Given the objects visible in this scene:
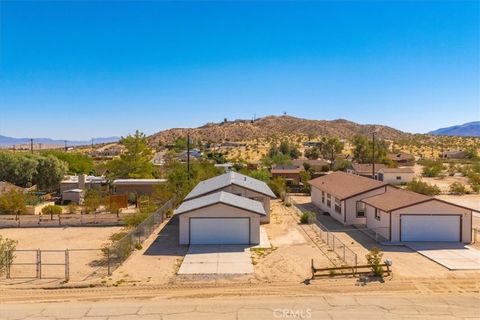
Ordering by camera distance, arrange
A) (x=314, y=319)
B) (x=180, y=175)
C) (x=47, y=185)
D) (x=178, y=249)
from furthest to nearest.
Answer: (x=47, y=185), (x=180, y=175), (x=178, y=249), (x=314, y=319)

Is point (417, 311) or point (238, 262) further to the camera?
point (238, 262)

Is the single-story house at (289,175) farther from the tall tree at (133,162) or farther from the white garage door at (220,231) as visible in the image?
the white garage door at (220,231)

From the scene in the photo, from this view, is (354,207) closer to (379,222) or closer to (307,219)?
(307,219)

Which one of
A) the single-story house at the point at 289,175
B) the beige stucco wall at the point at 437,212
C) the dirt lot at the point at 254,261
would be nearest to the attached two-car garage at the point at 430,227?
the beige stucco wall at the point at 437,212

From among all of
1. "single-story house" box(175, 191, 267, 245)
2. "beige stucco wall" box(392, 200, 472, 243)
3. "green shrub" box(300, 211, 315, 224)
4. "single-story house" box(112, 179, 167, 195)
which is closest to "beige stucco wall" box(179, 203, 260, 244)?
"single-story house" box(175, 191, 267, 245)

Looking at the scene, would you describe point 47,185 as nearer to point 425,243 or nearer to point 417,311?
point 425,243

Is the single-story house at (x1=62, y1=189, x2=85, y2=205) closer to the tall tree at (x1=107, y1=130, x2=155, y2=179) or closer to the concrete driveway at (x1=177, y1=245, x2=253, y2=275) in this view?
the tall tree at (x1=107, y1=130, x2=155, y2=179)

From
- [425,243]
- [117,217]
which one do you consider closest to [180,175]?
[117,217]
